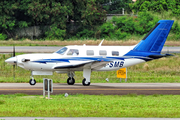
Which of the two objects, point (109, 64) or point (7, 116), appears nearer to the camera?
point (7, 116)

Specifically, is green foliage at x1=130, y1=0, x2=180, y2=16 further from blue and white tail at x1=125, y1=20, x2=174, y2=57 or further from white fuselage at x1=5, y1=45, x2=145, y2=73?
white fuselage at x1=5, y1=45, x2=145, y2=73

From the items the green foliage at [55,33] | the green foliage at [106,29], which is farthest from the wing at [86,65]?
the green foliage at [106,29]

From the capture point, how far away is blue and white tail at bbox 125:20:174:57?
23891 millimetres

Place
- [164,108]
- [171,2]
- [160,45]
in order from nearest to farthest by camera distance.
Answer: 1. [164,108]
2. [160,45]
3. [171,2]

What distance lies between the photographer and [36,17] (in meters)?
53.7

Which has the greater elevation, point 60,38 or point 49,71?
point 60,38

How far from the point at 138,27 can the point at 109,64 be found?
33.5 m

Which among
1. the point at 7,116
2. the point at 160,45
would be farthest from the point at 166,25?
the point at 7,116

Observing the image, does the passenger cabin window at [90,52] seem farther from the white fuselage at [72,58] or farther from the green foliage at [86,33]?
the green foliage at [86,33]

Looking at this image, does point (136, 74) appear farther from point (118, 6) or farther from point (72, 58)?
point (118, 6)

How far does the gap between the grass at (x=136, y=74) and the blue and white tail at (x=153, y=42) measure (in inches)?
116

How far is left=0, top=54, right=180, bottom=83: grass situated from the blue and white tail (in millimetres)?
2939

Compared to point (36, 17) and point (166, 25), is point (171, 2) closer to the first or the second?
point (36, 17)

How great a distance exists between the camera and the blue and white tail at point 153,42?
78.4 feet
